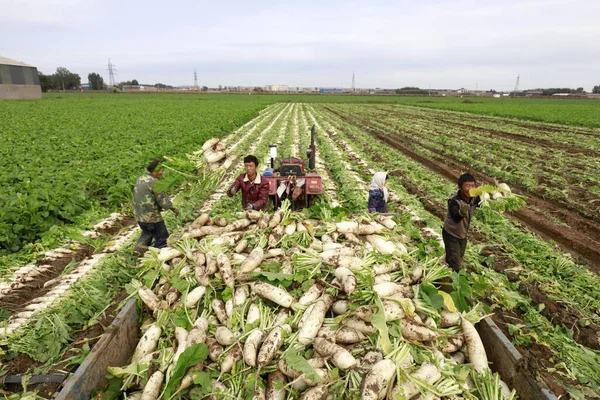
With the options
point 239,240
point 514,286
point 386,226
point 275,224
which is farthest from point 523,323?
point 239,240

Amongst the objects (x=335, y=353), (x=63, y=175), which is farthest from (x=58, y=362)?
(x=63, y=175)

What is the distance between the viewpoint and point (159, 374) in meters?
3.08

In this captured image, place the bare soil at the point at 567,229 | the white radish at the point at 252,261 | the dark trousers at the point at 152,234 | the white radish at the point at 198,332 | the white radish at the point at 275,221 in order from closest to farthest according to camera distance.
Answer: the white radish at the point at 198,332 < the white radish at the point at 252,261 < the white radish at the point at 275,221 < the dark trousers at the point at 152,234 < the bare soil at the point at 567,229

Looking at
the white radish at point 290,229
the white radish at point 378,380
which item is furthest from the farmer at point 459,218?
the white radish at point 378,380

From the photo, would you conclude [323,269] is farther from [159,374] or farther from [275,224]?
[159,374]

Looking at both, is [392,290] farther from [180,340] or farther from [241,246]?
[180,340]

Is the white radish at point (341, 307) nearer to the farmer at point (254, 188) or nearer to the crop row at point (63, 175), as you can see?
the farmer at point (254, 188)

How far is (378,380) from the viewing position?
8.65 ft

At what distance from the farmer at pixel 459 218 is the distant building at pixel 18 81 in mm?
77483

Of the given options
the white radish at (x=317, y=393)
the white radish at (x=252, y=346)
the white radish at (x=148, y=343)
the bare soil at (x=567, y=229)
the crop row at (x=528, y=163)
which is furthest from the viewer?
the crop row at (x=528, y=163)

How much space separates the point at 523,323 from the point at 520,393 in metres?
2.54

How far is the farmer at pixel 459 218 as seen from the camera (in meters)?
4.68

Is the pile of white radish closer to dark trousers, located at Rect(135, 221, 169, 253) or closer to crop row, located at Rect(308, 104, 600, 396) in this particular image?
dark trousers, located at Rect(135, 221, 169, 253)

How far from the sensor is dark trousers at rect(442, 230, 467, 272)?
5156 millimetres
